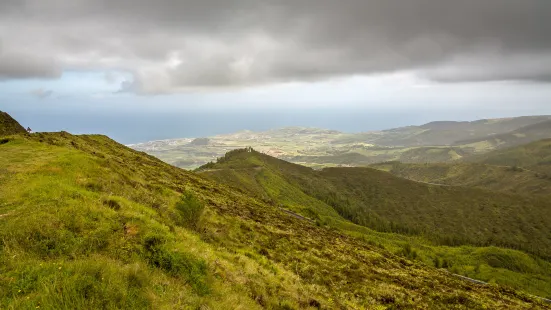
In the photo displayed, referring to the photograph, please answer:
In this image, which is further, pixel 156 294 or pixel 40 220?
pixel 40 220

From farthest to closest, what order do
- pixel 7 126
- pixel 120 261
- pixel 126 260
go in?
pixel 7 126 → pixel 126 260 → pixel 120 261

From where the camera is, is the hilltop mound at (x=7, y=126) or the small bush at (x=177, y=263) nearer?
the small bush at (x=177, y=263)

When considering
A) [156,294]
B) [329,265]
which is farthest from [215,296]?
[329,265]

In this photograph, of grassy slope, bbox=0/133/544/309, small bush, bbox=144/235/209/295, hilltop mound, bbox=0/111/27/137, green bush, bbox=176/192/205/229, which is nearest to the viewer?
grassy slope, bbox=0/133/544/309

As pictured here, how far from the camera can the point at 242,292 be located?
17281mm

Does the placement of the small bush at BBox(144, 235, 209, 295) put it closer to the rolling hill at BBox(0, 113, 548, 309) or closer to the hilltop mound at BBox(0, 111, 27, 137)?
the rolling hill at BBox(0, 113, 548, 309)

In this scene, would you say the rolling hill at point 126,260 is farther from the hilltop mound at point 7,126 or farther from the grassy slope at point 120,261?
the hilltop mound at point 7,126

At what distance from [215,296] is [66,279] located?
21.0 feet

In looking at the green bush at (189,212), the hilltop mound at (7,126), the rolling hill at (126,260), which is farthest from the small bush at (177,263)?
the hilltop mound at (7,126)

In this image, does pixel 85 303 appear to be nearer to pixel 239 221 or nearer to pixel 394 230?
pixel 239 221

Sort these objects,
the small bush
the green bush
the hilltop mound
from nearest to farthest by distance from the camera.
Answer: the small bush, the green bush, the hilltop mound

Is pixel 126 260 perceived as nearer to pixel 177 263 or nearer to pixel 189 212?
pixel 177 263

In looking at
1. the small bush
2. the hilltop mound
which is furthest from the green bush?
the hilltop mound

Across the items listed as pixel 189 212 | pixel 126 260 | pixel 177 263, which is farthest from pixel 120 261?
pixel 189 212
